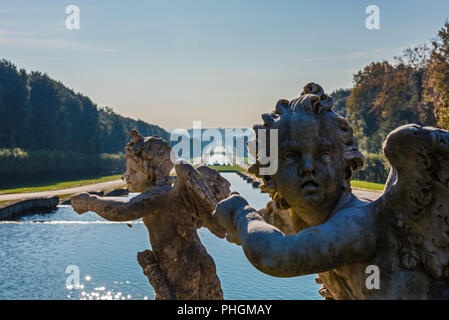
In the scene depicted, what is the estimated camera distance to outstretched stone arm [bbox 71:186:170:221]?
4.38m

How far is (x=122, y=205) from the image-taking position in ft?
14.4

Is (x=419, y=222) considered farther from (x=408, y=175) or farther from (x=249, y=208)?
(x=249, y=208)

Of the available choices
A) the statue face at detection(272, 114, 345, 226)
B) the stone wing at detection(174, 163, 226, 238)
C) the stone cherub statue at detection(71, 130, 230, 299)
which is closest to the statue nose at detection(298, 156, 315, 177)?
the statue face at detection(272, 114, 345, 226)

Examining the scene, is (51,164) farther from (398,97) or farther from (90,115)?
(398,97)

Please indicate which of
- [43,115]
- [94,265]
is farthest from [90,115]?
[94,265]

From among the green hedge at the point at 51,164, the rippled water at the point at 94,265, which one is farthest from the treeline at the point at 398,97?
the green hedge at the point at 51,164

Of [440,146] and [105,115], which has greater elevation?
[105,115]

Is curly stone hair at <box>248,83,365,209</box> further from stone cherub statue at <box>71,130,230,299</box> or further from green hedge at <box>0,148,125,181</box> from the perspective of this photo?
green hedge at <box>0,148,125,181</box>

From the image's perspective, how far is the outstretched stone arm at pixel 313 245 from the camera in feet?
6.19

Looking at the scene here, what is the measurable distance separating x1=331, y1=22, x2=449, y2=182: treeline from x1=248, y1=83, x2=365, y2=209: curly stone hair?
2131cm

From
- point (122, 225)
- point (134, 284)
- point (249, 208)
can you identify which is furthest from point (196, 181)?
point (122, 225)

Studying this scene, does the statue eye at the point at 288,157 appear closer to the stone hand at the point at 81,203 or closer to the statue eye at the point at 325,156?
the statue eye at the point at 325,156
